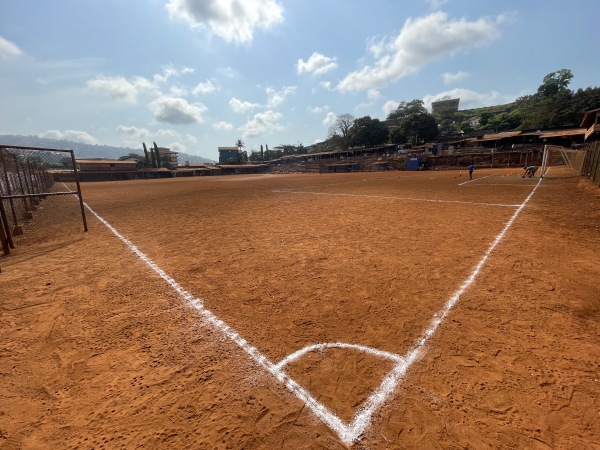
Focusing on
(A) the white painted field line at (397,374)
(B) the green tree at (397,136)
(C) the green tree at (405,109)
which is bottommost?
(A) the white painted field line at (397,374)

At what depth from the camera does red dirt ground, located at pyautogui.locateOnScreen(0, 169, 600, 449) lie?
2.16 metres

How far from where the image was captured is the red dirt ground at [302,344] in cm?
216

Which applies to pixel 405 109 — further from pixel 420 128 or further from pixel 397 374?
pixel 397 374

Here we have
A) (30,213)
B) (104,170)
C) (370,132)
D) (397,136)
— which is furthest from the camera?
(370,132)

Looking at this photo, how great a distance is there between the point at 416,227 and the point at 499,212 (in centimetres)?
405

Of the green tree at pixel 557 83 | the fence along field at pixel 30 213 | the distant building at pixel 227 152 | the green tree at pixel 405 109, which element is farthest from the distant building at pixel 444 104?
the fence along field at pixel 30 213

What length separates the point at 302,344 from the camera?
3.16 m

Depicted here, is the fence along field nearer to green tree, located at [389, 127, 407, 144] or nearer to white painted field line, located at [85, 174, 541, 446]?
white painted field line, located at [85, 174, 541, 446]

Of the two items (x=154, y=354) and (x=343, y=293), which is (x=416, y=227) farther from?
(x=154, y=354)

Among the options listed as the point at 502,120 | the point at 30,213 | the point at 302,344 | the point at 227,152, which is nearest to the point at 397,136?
the point at 502,120

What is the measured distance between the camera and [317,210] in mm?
12156

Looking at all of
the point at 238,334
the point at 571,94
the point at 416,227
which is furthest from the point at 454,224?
the point at 571,94

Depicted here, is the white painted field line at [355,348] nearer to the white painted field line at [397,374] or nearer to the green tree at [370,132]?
the white painted field line at [397,374]

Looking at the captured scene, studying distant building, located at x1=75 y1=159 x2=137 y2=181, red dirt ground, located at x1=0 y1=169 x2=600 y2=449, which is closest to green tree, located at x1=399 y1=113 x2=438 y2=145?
red dirt ground, located at x1=0 y1=169 x2=600 y2=449
